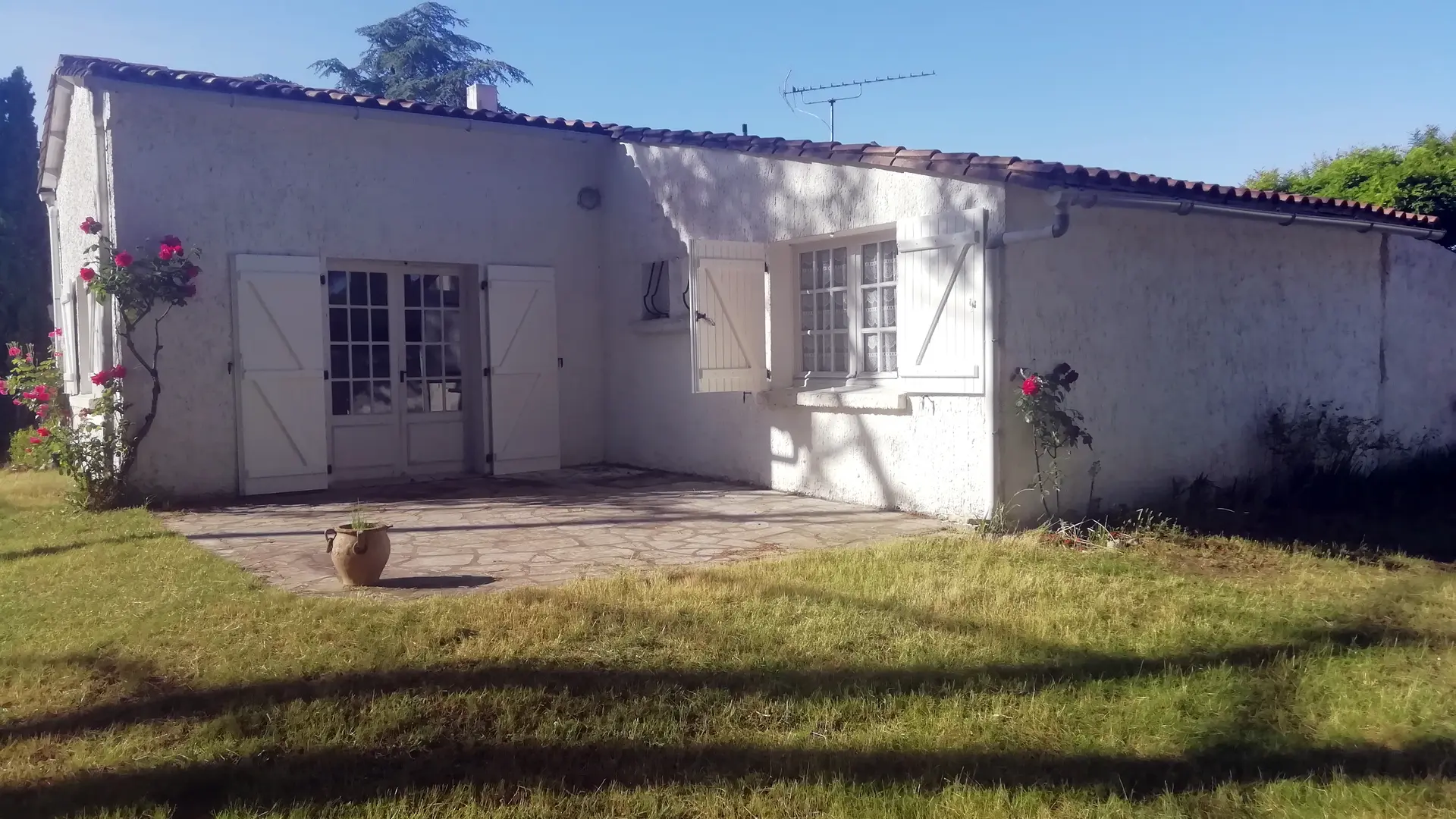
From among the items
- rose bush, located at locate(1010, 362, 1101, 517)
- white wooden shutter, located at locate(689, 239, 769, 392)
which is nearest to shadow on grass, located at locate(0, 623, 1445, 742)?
rose bush, located at locate(1010, 362, 1101, 517)

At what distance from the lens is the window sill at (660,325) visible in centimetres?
1022

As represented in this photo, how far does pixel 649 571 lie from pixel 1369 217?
7181 millimetres

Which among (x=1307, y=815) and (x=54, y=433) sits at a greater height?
(x=54, y=433)

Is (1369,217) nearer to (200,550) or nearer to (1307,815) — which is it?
(1307,815)

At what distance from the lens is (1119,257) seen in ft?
25.4

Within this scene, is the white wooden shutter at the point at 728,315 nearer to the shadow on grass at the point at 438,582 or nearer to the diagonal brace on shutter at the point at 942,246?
the diagonal brace on shutter at the point at 942,246

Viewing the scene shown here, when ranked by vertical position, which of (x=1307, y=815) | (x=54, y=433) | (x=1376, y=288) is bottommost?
(x=1307, y=815)

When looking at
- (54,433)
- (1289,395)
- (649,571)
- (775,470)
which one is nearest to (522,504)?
(775,470)

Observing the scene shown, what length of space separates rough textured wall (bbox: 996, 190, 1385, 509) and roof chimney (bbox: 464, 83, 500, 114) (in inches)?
262

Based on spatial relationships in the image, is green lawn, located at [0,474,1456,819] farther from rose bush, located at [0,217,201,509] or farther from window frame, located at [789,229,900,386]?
rose bush, located at [0,217,201,509]

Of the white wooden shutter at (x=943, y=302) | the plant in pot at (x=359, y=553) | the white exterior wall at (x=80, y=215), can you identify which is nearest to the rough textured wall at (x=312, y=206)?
the white exterior wall at (x=80, y=215)

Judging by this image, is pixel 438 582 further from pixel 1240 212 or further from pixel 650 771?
pixel 1240 212

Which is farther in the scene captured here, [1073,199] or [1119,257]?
[1119,257]

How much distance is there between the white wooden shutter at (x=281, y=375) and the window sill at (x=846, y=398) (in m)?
4.18
